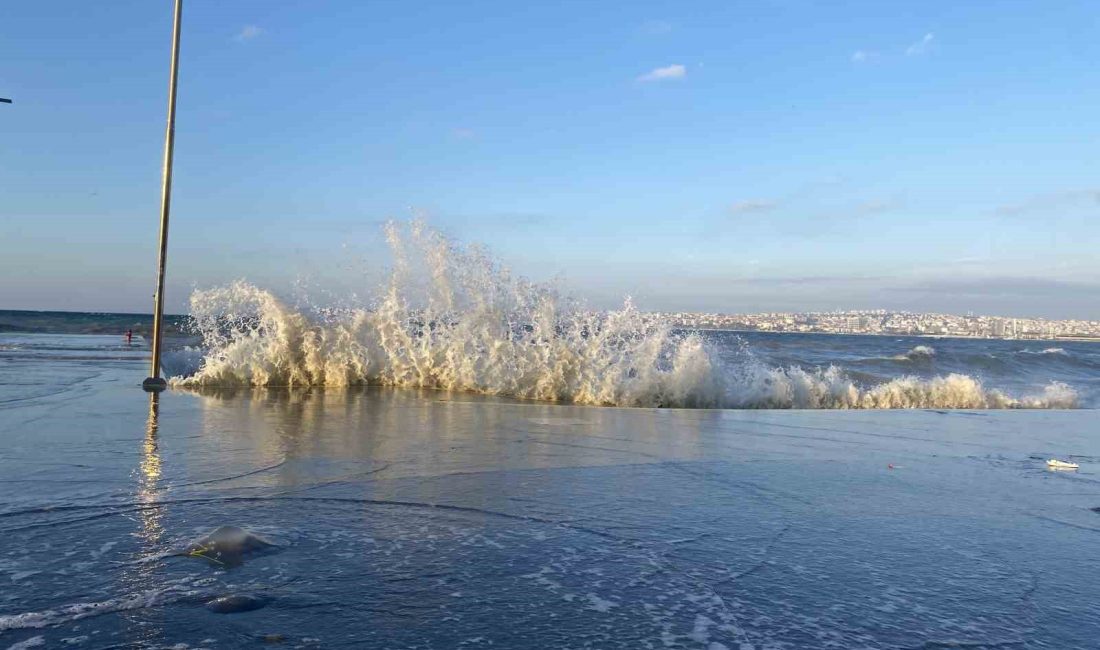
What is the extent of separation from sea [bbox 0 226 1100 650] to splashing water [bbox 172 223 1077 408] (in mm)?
1979

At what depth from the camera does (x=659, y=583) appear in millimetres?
3777

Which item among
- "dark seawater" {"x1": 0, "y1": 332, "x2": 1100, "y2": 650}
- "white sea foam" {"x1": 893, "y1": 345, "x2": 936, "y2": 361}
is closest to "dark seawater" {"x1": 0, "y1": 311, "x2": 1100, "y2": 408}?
"white sea foam" {"x1": 893, "y1": 345, "x2": 936, "y2": 361}

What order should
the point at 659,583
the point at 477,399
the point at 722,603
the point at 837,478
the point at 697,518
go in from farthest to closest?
the point at 477,399, the point at 837,478, the point at 697,518, the point at 659,583, the point at 722,603

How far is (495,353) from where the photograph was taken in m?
15.2

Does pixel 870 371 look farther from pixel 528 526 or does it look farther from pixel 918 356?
pixel 528 526

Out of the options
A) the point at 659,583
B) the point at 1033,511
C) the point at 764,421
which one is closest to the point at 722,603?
the point at 659,583

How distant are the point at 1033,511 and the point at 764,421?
574 centimetres

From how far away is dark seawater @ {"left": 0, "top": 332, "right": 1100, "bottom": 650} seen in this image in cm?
319

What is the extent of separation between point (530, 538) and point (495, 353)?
35.3 ft

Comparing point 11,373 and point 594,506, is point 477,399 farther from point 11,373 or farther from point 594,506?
point 11,373

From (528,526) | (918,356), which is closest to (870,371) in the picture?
(918,356)

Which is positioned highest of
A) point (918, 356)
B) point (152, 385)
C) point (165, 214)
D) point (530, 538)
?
point (165, 214)

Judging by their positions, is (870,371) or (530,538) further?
(870,371)

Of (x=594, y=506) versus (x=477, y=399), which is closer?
(x=594, y=506)
